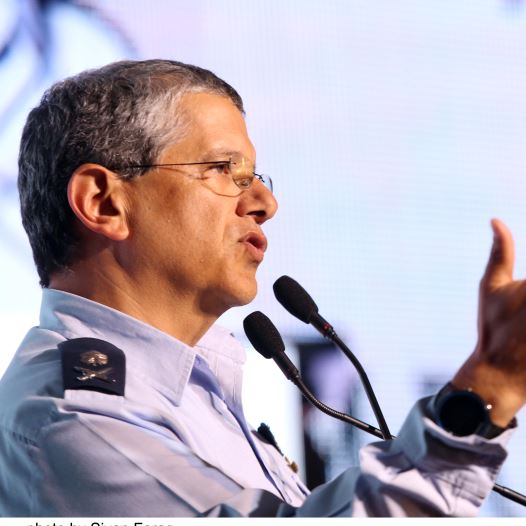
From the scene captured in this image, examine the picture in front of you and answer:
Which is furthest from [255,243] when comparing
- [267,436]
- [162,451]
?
[162,451]

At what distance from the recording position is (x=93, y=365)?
4.95 ft

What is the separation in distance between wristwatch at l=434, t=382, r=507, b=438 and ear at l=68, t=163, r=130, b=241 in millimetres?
770

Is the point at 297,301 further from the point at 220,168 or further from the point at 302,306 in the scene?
the point at 220,168

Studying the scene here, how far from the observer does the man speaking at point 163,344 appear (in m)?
1.19

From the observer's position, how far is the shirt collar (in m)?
1.63

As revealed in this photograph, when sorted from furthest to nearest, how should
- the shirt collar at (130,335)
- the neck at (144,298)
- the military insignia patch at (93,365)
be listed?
the neck at (144,298) → the shirt collar at (130,335) → the military insignia patch at (93,365)

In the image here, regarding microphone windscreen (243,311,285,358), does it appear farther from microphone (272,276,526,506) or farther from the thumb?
the thumb

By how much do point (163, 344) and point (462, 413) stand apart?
62cm

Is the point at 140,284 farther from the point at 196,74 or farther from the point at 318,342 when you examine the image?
the point at 318,342

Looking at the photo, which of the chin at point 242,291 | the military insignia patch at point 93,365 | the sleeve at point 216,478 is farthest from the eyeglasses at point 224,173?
the sleeve at point 216,478

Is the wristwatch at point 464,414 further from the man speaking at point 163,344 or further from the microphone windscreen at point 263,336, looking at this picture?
the microphone windscreen at point 263,336

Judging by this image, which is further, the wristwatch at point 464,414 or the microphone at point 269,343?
the microphone at point 269,343

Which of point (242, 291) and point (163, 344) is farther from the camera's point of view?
point (242, 291)

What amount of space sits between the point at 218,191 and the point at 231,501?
65 cm
